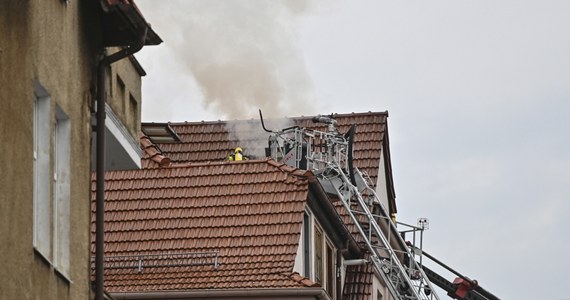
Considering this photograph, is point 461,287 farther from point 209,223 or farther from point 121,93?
point 121,93

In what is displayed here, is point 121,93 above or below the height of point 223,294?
below

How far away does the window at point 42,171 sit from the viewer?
49.5ft

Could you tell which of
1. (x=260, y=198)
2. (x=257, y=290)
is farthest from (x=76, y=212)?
(x=260, y=198)

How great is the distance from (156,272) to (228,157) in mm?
→ 8412

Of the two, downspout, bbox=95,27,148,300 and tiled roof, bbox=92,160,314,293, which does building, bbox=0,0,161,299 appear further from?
tiled roof, bbox=92,160,314,293

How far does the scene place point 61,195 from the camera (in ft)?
51.3

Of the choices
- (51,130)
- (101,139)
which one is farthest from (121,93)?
(51,130)

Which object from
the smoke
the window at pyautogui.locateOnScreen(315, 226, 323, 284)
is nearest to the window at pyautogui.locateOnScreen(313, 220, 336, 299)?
the window at pyautogui.locateOnScreen(315, 226, 323, 284)

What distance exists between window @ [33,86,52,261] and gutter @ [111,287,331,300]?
506 inches

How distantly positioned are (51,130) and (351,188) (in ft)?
69.5

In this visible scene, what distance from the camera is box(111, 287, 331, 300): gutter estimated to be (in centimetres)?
2802

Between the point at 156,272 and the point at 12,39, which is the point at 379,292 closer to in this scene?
the point at 156,272

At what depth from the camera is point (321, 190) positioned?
30.5m

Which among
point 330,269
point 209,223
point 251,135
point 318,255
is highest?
point 251,135
